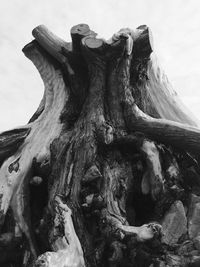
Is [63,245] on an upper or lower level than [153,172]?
lower

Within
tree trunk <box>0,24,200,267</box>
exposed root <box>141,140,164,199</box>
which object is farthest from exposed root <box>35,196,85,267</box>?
exposed root <box>141,140,164,199</box>

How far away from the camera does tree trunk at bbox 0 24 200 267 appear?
314 centimetres

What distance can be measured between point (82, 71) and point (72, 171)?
120 cm

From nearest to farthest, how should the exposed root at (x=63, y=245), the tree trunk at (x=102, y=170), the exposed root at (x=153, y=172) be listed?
the exposed root at (x=63, y=245)
the tree trunk at (x=102, y=170)
the exposed root at (x=153, y=172)

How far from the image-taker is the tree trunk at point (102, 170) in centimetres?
314

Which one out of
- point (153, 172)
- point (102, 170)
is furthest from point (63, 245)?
point (153, 172)

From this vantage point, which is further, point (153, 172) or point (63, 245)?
point (153, 172)

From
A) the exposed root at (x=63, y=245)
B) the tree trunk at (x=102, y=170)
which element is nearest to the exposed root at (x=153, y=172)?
the tree trunk at (x=102, y=170)

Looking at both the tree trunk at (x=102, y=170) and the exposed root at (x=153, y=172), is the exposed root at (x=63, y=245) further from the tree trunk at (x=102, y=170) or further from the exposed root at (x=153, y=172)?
the exposed root at (x=153, y=172)

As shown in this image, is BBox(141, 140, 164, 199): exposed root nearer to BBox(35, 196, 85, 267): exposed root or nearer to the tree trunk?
the tree trunk

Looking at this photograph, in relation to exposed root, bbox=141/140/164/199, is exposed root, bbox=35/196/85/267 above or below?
below

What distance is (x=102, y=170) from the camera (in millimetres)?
3619

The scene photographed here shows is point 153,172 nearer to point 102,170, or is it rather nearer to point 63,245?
point 102,170

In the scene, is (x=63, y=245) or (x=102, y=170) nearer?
(x=63, y=245)
